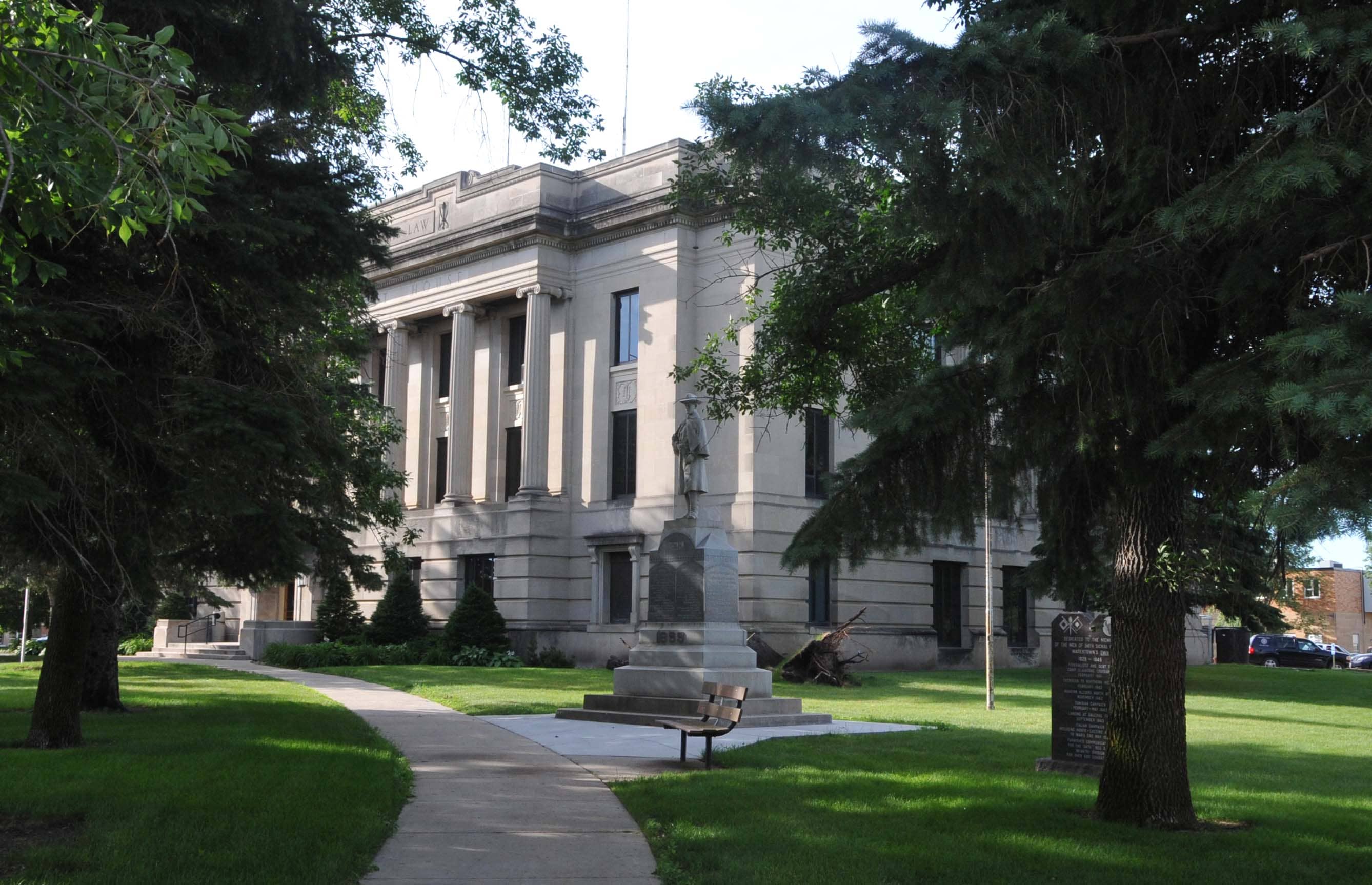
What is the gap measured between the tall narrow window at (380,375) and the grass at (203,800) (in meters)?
30.2

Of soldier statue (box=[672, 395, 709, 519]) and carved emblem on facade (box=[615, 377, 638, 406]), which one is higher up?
carved emblem on facade (box=[615, 377, 638, 406])

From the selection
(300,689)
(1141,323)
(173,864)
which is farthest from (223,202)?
(300,689)

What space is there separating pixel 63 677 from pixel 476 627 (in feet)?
80.5

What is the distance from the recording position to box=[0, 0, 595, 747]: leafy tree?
32.2ft

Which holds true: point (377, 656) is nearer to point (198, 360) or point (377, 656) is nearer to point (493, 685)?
point (493, 685)

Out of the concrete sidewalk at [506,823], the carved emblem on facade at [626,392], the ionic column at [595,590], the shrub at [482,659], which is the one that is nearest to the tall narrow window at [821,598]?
the ionic column at [595,590]

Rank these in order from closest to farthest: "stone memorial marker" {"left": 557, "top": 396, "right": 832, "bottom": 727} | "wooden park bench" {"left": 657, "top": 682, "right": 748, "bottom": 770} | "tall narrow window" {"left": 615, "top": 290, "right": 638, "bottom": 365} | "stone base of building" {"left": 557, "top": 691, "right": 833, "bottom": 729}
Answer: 1. "wooden park bench" {"left": 657, "top": 682, "right": 748, "bottom": 770}
2. "stone base of building" {"left": 557, "top": 691, "right": 833, "bottom": 729}
3. "stone memorial marker" {"left": 557, "top": 396, "right": 832, "bottom": 727}
4. "tall narrow window" {"left": 615, "top": 290, "right": 638, "bottom": 365}

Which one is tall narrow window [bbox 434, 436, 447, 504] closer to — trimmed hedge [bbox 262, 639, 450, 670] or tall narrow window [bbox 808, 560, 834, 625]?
trimmed hedge [bbox 262, 639, 450, 670]

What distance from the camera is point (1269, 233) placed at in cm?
715

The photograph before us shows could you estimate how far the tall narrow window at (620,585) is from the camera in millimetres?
38844

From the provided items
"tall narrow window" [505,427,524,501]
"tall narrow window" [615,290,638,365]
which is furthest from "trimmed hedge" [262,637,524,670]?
"tall narrow window" [615,290,638,365]

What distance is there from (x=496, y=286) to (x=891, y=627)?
16503 millimetres

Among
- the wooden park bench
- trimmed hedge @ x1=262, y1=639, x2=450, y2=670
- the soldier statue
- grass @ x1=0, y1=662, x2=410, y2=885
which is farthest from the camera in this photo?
trimmed hedge @ x1=262, y1=639, x2=450, y2=670

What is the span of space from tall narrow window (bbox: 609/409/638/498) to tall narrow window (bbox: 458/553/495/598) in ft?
15.9
